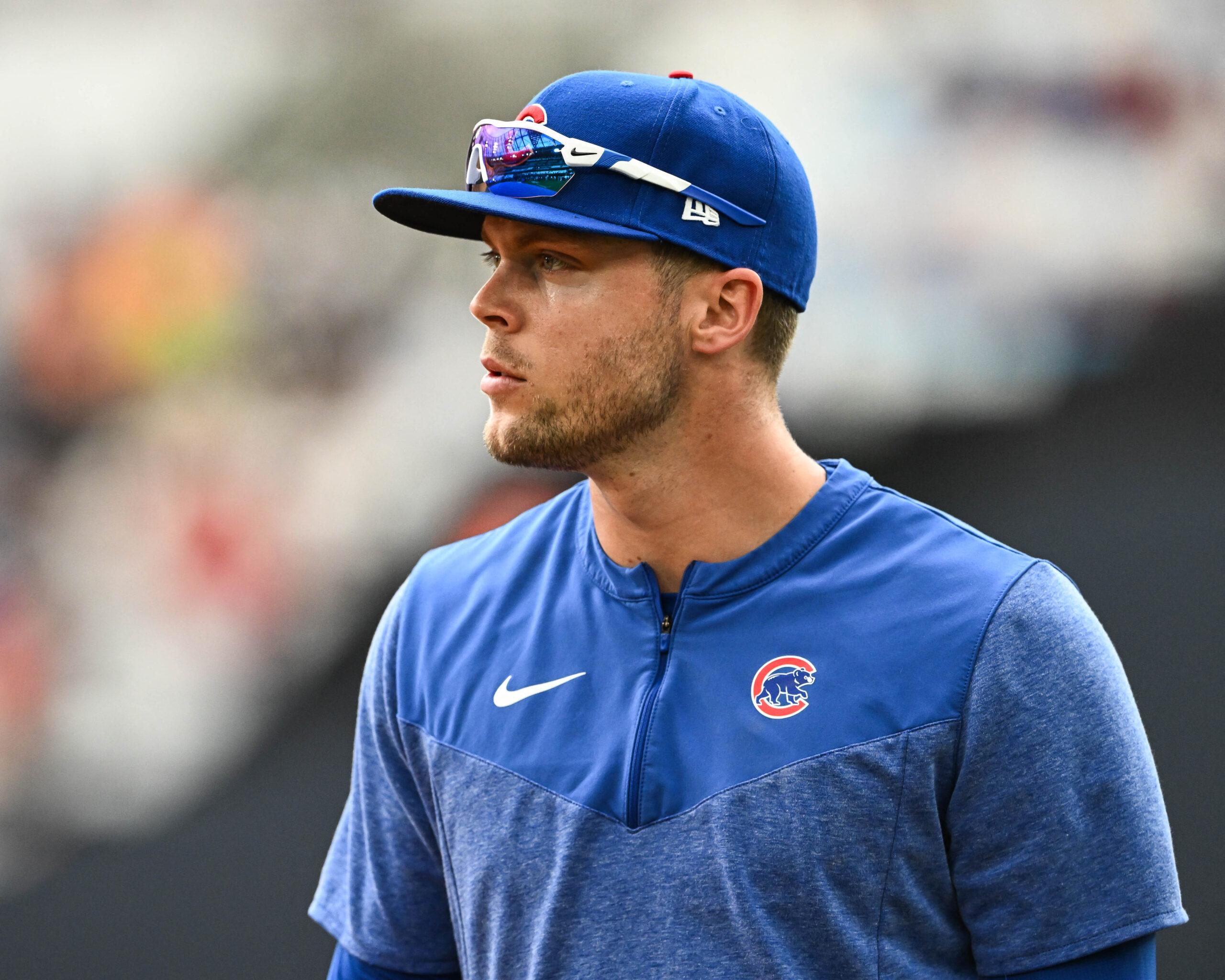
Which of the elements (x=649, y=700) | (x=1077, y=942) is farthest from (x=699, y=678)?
(x=1077, y=942)

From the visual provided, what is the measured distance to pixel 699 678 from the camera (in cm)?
119

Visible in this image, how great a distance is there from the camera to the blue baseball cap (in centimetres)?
121

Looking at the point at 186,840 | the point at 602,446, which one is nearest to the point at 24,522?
the point at 186,840

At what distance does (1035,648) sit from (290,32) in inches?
66.0

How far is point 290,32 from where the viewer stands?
214cm

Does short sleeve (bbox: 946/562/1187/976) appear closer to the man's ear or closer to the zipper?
the zipper

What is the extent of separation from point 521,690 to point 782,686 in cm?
27

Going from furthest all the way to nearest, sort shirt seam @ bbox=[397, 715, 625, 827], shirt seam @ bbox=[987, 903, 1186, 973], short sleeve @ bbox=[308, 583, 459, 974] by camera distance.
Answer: short sleeve @ bbox=[308, 583, 459, 974], shirt seam @ bbox=[397, 715, 625, 827], shirt seam @ bbox=[987, 903, 1186, 973]

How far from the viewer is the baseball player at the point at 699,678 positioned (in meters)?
1.08

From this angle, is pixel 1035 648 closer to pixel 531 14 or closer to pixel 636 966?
pixel 636 966

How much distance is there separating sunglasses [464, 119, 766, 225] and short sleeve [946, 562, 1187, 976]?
1.61 ft

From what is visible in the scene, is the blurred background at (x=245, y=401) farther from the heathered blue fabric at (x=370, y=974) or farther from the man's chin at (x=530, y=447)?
the man's chin at (x=530, y=447)

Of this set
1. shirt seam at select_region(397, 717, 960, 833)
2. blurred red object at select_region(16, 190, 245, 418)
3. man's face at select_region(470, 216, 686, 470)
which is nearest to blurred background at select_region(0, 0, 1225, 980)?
blurred red object at select_region(16, 190, 245, 418)

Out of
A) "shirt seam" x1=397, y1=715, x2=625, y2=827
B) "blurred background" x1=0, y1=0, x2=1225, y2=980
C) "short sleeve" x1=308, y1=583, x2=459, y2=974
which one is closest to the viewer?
"shirt seam" x1=397, y1=715, x2=625, y2=827
